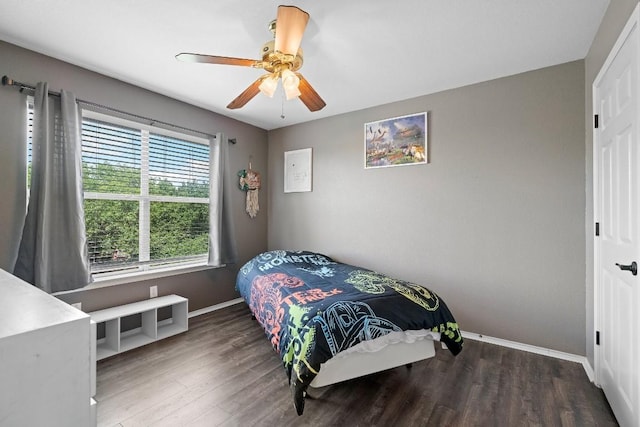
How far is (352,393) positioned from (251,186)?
9.24ft

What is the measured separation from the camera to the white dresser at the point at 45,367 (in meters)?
0.46

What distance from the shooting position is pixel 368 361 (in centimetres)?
→ 182

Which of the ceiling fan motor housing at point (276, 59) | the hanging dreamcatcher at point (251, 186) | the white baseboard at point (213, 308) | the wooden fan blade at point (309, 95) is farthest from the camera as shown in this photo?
the hanging dreamcatcher at point (251, 186)

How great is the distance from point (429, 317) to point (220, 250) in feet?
8.06

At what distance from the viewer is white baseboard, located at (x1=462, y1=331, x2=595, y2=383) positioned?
86.3 inches

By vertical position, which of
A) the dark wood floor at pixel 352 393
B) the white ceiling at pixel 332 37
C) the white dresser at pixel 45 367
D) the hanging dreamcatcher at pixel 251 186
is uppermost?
the white ceiling at pixel 332 37

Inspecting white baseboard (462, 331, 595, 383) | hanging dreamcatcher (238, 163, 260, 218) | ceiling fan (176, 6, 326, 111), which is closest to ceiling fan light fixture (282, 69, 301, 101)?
ceiling fan (176, 6, 326, 111)

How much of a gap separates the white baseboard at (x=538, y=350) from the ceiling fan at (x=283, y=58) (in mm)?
2542

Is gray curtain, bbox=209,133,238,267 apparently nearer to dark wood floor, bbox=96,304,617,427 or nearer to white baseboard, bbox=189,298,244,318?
white baseboard, bbox=189,298,244,318

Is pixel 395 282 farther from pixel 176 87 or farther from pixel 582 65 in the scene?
pixel 176 87

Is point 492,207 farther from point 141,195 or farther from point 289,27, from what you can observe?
point 141,195

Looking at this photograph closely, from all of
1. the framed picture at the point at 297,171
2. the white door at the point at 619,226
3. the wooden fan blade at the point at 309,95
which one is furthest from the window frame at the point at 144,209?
the white door at the point at 619,226

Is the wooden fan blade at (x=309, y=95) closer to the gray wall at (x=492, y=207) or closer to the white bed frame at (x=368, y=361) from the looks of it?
the gray wall at (x=492, y=207)

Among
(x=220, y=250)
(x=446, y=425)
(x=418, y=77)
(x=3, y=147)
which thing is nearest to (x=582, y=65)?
(x=418, y=77)
